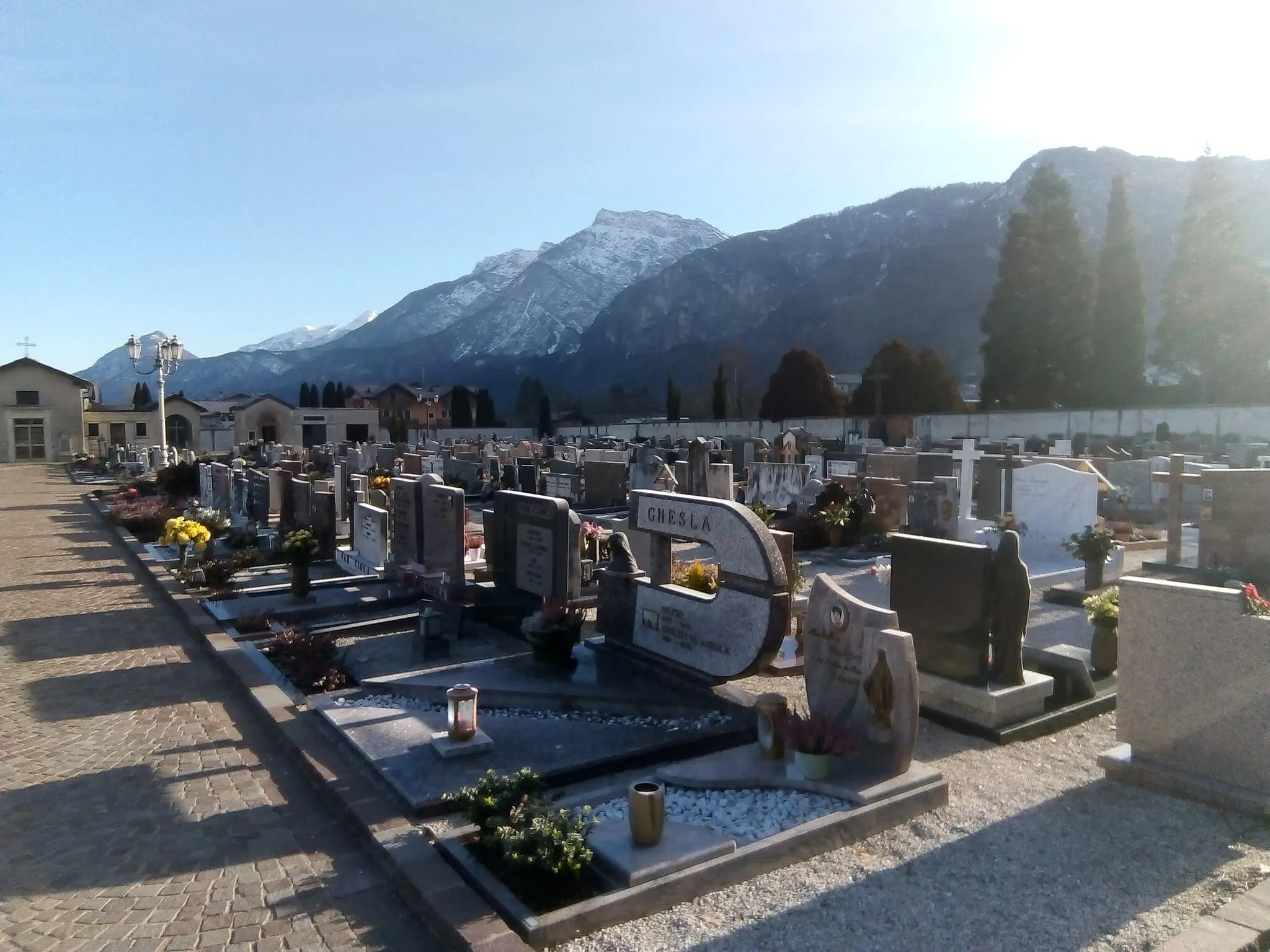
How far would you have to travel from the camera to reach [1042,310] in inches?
1975

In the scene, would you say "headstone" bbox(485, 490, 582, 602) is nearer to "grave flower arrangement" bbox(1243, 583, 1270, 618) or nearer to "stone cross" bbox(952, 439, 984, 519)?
"grave flower arrangement" bbox(1243, 583, 1270, 618)

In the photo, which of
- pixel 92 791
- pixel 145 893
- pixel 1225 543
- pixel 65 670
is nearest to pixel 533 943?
pixel 145 893

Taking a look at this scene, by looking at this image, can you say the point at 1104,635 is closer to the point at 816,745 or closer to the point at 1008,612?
the point at 1008,612

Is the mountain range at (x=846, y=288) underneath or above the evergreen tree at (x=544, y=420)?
above

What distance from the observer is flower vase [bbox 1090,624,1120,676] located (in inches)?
310

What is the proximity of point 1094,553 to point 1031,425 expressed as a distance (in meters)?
31.0

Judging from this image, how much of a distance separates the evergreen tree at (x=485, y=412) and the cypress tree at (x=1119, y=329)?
45.3 meters

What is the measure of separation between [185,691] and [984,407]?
48.5 metres

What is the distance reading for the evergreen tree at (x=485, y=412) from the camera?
74.1 meters

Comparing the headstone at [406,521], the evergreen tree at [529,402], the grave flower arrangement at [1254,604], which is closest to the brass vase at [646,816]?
the grave flower arrangement at [1254,604]

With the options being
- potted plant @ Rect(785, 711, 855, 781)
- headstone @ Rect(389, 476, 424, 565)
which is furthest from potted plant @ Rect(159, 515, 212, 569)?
potted plant @ Rect(785, 711, 855, 781)

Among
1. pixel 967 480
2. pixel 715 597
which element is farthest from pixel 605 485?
pixel 715 597

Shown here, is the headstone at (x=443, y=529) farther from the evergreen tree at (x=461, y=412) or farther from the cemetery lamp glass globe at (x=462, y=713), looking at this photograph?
the evergreen tree at (x=461, y=412)

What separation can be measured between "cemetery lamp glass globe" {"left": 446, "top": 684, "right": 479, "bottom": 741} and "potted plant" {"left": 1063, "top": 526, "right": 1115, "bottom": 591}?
28.2 ft
